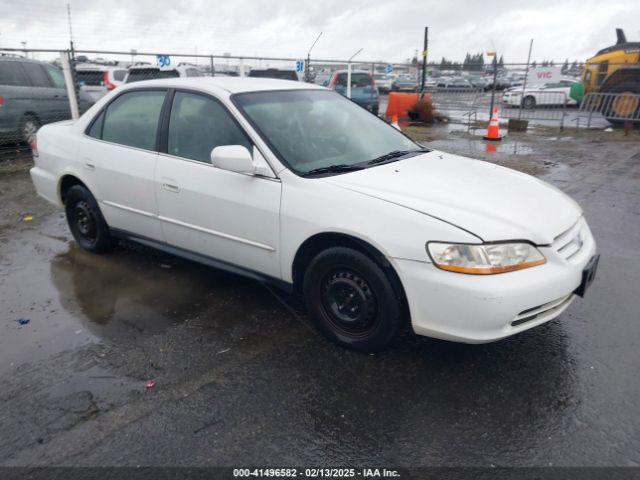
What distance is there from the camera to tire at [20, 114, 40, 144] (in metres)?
10.2

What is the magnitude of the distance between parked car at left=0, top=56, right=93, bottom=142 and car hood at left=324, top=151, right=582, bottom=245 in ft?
30.0

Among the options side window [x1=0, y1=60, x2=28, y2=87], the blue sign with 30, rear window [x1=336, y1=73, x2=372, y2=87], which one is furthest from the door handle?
rear window [x1=336, y1=73, x2=372, y2=87]

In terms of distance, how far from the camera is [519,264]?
2.78 metres

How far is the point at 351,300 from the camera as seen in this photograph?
125 inches

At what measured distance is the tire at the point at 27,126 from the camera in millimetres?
10219

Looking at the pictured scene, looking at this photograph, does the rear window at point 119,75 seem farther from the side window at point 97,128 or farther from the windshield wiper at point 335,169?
the windshield wiper at point 335,169

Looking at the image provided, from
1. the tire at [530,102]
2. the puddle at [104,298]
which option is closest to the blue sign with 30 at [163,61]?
the puddle at [104,298]

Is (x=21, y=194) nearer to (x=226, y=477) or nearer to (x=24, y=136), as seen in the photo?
(x=24, y=136)

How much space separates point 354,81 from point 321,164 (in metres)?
16.1

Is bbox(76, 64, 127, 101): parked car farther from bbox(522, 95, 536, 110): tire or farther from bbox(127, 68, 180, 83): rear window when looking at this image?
bbox(522, 95, 536, 110): tire

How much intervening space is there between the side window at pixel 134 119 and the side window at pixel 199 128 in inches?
8.4

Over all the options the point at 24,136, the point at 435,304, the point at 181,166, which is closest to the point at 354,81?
the point at 24,136

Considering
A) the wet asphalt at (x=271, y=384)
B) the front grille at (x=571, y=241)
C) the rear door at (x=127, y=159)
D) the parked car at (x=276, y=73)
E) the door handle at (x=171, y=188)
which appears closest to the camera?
the wet asphalt at (x=271, y=384)

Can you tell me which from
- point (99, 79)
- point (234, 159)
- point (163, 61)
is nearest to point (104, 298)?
point (234, 159)
